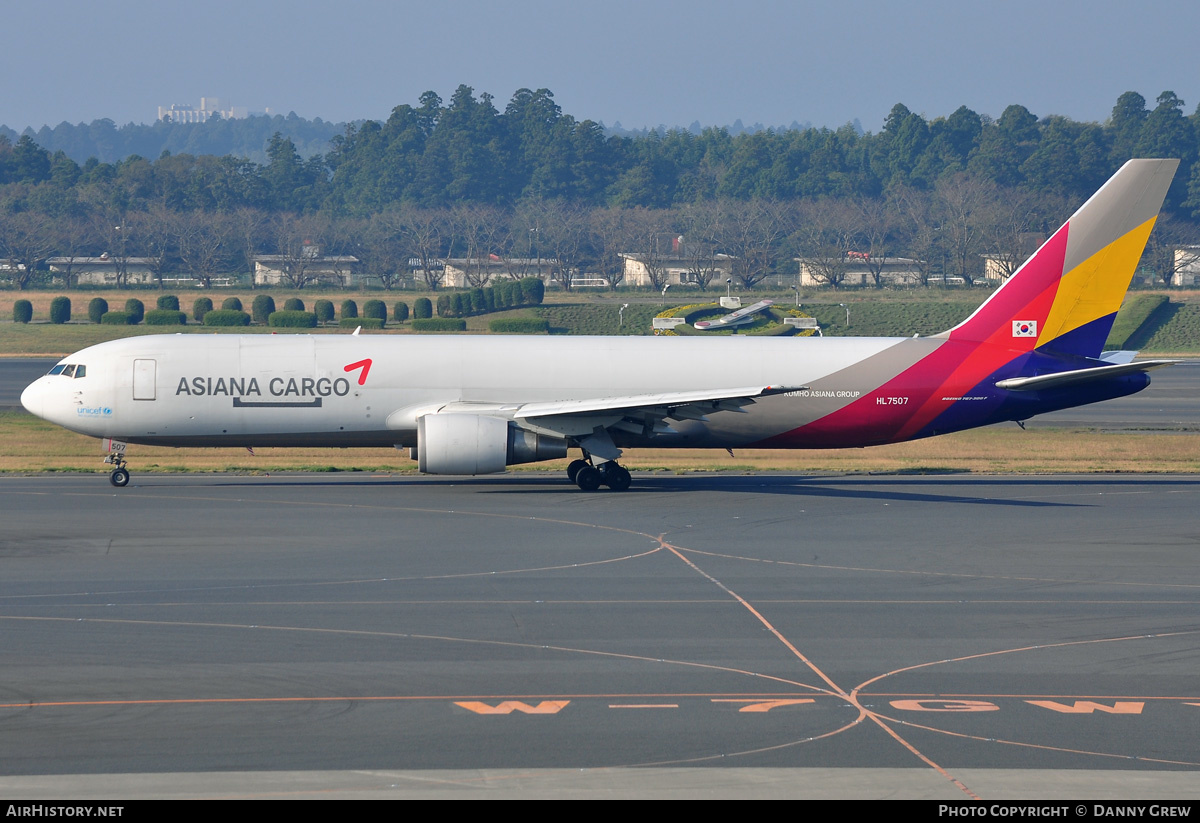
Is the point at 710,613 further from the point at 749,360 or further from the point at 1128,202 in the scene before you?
the point at 1128,202

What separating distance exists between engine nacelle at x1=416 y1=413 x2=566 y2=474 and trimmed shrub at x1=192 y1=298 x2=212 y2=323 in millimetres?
84188

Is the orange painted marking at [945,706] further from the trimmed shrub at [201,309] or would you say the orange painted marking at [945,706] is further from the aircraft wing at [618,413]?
the trimmed shrub at [201,309]

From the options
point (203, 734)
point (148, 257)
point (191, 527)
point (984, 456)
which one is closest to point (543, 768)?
point (203, 734)

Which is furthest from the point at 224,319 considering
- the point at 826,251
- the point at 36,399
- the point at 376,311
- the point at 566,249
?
the point at 826,251

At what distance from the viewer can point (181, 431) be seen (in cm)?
3541

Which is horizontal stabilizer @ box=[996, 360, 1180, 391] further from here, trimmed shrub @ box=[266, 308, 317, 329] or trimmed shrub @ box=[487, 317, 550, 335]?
trimmed shrub @ box=[266, 308, 317, 329]

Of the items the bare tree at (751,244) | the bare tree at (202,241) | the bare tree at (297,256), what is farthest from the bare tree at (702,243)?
the bare tree at (202,241)

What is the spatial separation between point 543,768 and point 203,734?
3970 mm

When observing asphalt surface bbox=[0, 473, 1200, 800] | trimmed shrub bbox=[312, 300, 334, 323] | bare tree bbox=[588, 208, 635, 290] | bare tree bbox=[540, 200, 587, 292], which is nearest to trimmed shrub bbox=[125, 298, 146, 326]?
trimmed shrub bbox=[312, 300, 334, 323]

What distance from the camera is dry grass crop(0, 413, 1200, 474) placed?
136 feet

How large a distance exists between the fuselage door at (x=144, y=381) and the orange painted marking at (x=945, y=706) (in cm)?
2585

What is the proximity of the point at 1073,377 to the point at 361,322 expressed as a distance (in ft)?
271

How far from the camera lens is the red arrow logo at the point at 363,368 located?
35.5 meters

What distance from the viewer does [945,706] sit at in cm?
1555
